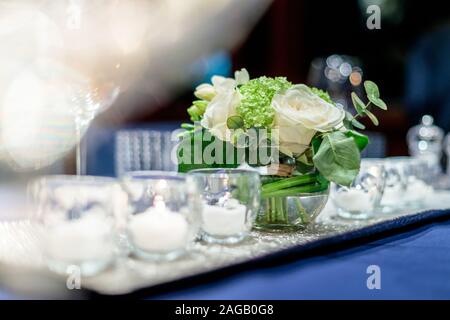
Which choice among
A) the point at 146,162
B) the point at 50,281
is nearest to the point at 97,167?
the point at 146,162

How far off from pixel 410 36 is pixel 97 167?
2694 mm

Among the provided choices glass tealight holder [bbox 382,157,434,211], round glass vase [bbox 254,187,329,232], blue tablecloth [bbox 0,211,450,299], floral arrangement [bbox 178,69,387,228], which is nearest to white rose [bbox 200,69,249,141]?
floral arrangement [bbox 178,69,387,228]

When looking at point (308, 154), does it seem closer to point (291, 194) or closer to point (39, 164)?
point (291, 194)

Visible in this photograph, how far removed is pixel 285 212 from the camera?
810mm

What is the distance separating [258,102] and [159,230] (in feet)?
0.88

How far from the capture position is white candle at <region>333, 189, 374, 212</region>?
36.1 inches

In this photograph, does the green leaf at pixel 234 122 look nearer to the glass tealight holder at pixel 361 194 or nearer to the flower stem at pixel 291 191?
the flower stem at pixel 291 191

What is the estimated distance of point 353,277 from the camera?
0.58 meters

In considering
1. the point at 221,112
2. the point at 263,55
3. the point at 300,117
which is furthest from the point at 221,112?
the point at 263,55

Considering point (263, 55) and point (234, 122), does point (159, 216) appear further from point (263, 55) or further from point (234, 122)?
point (263, 55)

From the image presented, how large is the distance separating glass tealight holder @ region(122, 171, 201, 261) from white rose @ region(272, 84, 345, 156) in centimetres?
20

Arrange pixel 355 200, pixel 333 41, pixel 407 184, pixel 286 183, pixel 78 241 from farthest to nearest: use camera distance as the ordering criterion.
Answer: pixel 333 41 < pixel 407 184 < pixel 355 200 < pixel 286 183 < pixel 78 241

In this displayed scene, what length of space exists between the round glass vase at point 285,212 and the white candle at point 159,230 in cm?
22

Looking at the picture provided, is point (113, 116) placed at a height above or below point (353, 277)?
above
